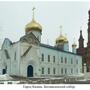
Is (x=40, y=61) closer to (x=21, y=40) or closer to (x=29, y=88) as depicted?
(x=21, y=40)

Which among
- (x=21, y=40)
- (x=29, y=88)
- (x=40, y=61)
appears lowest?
(x=29, y=88)

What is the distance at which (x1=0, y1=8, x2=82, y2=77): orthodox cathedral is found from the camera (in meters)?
6.56

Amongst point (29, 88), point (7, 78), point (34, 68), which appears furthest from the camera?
point (34, 68)

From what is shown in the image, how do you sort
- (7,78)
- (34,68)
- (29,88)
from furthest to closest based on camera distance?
(34,68) → (7,78) → (29,88)

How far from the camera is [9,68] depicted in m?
6.55

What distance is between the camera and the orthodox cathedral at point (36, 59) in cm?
656

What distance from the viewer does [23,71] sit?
6617 mm

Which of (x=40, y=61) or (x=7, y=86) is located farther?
(x=40, y=61)

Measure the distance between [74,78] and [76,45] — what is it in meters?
0.76

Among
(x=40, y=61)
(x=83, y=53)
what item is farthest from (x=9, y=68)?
(x=83, y=53)

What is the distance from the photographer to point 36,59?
687 centimetres

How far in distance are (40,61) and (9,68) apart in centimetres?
74

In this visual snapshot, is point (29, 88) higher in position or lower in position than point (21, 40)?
lower

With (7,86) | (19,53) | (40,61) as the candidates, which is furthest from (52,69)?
(7,86)
